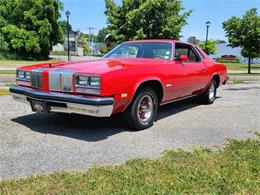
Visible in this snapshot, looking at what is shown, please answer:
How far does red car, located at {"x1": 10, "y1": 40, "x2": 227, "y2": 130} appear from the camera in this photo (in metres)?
4.20

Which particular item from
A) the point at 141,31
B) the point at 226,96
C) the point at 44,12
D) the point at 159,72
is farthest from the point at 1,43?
the point at 159,72

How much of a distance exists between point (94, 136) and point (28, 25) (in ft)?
111

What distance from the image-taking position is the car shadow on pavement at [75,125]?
472cm

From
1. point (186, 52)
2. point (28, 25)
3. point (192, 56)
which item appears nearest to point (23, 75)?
point (186, 52)

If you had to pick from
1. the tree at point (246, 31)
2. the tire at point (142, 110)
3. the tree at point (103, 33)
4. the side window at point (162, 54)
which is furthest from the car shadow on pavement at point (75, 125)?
the tree at point (246, 31)

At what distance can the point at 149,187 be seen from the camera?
2932 millimetres

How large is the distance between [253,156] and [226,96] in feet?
18.7

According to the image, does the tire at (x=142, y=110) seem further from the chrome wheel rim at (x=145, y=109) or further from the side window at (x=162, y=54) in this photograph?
the side window at (x=162, y=54)

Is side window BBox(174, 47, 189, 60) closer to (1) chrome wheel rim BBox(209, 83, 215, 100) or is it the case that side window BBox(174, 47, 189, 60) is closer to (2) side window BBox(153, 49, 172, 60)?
(2) side window BBox(153, 49, 172, 60)

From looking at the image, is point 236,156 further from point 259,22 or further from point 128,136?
point 259,22

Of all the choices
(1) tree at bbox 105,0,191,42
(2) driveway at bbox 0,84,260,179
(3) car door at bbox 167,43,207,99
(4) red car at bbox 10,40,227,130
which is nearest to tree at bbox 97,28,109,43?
(1) tree at bbox 105,0,191,42

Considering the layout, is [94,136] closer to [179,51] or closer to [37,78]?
[37,78]

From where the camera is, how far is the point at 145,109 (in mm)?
Answer: 5137

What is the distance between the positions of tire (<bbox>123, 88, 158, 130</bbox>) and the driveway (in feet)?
0.46
